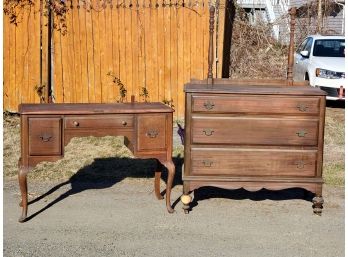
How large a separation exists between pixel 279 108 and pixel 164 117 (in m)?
1.05

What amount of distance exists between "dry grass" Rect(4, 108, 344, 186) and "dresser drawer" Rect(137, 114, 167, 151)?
1.50 meters

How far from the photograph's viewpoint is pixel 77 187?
20.9 feet

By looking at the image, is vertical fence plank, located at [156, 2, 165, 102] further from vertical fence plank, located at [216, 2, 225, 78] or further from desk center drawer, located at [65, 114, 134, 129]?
desk center drawer, located at [65, 114, 134, 129]

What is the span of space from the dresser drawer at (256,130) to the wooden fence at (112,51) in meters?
4.53

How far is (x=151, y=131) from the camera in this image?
5.36 m

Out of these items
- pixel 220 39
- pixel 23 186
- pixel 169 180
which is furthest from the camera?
pixel 220 39

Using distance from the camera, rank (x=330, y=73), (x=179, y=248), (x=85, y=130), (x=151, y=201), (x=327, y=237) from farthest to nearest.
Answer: (x=330, y=73) < (x=151, y=201) < (x=85, y=130) < (x=327, y=237) < (x=179, y=248)

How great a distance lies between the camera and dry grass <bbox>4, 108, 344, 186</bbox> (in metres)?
6.89

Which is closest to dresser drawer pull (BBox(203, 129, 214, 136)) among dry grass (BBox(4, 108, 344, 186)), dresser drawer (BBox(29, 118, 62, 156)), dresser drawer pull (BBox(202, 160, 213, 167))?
dresser drawer pull (BBox(202, 160, 213, 167))

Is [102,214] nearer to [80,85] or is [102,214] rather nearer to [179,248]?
[179,248]

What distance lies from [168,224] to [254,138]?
1119mm

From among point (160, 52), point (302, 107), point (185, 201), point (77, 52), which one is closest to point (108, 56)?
point (77, 52)

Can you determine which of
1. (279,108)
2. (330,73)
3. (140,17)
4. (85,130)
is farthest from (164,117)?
(330,73)

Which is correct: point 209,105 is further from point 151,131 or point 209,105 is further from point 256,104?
point 151,131
